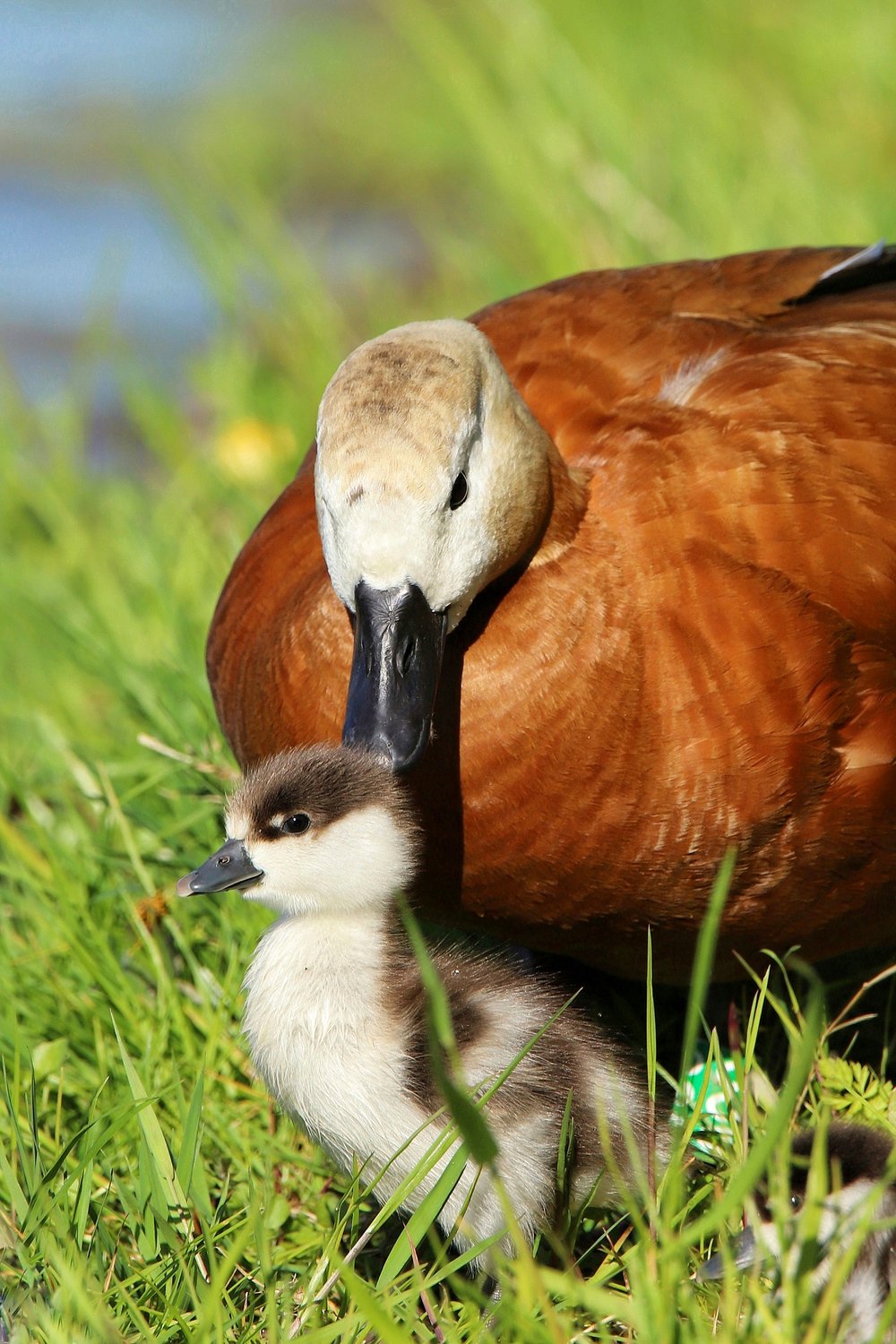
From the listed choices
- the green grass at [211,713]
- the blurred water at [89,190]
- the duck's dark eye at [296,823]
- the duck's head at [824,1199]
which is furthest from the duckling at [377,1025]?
the blurred water at [89,190]

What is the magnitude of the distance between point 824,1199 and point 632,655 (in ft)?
3.01

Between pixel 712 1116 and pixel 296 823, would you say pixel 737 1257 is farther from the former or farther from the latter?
pixel 296 823

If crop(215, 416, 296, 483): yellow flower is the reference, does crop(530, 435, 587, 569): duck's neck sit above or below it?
below

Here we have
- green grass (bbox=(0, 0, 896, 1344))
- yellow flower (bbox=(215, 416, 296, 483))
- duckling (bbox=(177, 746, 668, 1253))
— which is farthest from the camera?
yellow flower (bbox=(215, 416, 296, 483))

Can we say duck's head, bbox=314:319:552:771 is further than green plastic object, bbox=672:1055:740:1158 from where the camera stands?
No

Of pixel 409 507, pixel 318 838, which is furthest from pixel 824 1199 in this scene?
pixel 409 507

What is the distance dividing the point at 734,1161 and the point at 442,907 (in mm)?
647

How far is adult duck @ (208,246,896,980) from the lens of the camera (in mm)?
2488

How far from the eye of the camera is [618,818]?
2.58m

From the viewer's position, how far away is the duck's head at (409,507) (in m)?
2.35

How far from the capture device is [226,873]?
2.45 m

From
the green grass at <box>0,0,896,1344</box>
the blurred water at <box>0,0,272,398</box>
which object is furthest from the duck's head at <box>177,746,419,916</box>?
the blurred water at <box>0,0,272,398</box>

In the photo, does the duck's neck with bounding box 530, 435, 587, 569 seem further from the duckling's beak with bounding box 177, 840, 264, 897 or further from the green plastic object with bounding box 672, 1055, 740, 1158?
the green plastic object with bounding box 672, 1055, 740, 1158

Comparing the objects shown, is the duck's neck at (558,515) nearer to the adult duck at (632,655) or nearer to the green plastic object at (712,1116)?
the adult duck at (632,655)
